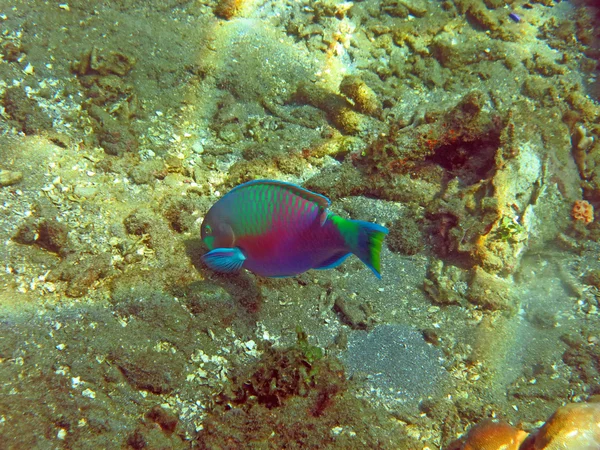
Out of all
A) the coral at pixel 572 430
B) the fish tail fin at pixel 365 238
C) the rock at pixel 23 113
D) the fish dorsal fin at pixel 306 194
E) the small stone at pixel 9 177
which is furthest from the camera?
the rock at pixel 23 113

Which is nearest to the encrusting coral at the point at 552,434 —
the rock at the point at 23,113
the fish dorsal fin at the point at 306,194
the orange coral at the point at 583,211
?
the fish dorsal fin at the point at 306,194

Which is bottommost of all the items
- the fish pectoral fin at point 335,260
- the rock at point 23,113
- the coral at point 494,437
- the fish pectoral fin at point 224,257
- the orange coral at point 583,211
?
the coral at point 494,437

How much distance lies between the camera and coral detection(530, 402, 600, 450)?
2.47 m

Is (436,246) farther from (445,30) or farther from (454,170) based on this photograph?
(445,30)

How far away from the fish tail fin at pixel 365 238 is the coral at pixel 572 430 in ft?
6.42

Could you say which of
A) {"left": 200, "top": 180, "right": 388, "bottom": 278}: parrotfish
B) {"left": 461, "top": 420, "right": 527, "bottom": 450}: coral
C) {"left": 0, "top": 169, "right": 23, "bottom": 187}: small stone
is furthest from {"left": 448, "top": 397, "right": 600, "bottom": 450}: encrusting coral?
{"left": 0, "top": 169, "right": 23, "bottom": 187}: small stone

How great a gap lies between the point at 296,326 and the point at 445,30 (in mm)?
6008

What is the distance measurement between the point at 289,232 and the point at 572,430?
8.37ft

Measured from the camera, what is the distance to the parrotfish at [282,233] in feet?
7.03

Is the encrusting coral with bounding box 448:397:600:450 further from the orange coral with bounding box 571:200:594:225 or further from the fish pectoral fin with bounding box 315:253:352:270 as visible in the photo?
the orange coral with bounding box 571:200:594:225

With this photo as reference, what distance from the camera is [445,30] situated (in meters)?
6.23

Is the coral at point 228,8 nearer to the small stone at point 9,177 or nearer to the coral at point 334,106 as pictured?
the coral at point 334,106

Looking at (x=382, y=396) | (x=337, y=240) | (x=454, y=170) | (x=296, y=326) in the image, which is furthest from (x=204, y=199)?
(x=454, y=170)

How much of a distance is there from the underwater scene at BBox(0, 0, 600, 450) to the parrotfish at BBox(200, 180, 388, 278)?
0.02 metres
